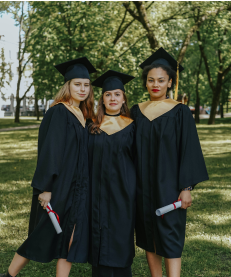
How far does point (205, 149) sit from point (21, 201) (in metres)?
7.95

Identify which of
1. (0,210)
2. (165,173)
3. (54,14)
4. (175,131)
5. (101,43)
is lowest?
(0,210)

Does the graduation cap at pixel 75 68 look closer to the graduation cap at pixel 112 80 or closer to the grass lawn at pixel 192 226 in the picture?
the graduation cap at pixel 112 80

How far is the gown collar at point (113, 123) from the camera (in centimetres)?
289

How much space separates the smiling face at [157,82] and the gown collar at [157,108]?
77 millimetres

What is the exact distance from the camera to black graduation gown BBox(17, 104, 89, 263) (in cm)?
267

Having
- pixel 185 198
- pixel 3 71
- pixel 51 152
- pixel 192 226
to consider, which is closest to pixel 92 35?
pixel 3 71

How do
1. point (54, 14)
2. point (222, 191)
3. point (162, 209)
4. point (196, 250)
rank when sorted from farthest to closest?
point (54, 14), point (222, 191), point (196, 250), point (162, 209)

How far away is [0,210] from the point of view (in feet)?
16.5

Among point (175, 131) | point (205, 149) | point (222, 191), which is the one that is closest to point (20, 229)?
point (175, 131)

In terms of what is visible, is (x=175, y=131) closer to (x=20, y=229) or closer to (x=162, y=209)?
(x=162, y=209)

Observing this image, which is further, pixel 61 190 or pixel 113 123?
pixel 113 123

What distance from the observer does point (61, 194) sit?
2.70 metres

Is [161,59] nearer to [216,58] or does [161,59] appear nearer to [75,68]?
[75,68]

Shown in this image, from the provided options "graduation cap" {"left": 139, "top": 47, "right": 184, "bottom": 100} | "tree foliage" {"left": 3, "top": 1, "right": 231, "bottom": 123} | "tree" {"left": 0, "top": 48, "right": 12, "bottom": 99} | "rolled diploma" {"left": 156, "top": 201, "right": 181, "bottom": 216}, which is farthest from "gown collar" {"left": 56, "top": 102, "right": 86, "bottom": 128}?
"tree" {"left": 0, "top": 48, "right": 12, "bottom": 99}
